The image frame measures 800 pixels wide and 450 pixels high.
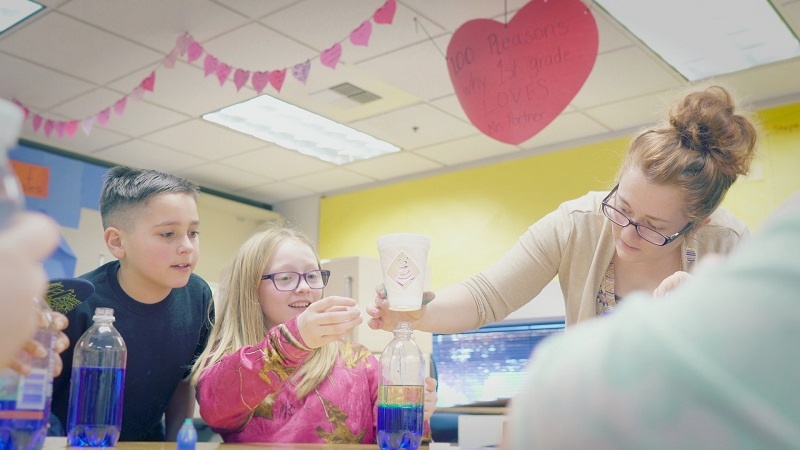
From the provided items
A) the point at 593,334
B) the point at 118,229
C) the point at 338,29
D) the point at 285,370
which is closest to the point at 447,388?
the point at 338,29

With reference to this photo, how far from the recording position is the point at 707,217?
1.63 metres

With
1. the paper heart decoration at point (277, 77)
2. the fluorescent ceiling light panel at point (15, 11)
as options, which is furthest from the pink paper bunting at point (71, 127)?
the paper heart decoration at point (277, 77)

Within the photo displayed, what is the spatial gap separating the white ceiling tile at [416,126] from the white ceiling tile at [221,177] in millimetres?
1614

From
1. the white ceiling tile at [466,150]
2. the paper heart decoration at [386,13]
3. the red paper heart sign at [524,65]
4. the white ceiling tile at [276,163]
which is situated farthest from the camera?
the white ceiling tile at [276,163]

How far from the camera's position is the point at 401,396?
4.68 feet

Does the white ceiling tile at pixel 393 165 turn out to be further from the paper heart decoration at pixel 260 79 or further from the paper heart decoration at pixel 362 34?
the paper heart decoration at pixel 362 34

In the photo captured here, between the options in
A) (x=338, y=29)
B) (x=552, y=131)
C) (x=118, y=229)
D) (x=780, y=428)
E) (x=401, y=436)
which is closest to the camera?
(x=780, y=428)

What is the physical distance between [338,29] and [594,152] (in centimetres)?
233

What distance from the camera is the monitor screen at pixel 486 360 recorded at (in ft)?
14.7

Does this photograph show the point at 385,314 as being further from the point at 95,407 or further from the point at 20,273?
the point at 20,273

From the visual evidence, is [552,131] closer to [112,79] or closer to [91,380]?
[112,79]

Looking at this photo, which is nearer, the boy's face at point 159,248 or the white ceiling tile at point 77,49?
the boy's face at point 159,248

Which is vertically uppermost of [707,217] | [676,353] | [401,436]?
[707,217]

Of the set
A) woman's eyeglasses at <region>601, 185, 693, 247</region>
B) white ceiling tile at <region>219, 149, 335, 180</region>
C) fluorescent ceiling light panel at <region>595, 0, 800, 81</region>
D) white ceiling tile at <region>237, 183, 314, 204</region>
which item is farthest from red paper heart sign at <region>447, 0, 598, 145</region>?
white ceiling tile at <region>237, 183, 314, 204</region>
